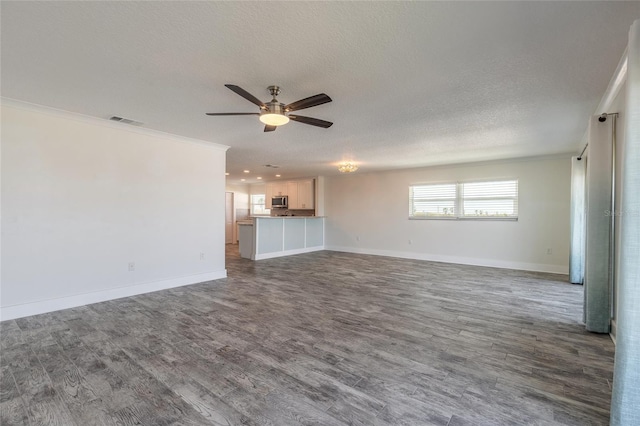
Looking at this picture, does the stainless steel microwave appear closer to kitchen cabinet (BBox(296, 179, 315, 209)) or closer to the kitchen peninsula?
kitchen cabinet (BBox(296, 179, 315, 209))

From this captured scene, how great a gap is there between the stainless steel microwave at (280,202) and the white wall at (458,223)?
155cm

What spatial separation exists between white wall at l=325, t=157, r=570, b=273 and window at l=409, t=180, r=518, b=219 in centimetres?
15

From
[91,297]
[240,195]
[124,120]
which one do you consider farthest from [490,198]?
[240,195]

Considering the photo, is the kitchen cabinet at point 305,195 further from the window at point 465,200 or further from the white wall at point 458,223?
the window at point 465,200

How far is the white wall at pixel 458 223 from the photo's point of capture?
19.3ft

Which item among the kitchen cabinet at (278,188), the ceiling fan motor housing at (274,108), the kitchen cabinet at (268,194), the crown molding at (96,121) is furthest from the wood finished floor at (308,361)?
the kitchen cabinet at (268,194)

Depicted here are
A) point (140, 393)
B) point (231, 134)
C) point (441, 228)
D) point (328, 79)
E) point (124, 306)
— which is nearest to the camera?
point (140, 393)

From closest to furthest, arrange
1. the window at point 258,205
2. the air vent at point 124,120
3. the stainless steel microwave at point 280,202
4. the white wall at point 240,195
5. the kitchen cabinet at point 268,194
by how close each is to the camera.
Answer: the air vent at point 124,120 < the stainless steel microwave at point 280,202 < the kitchen cabinet at point 268,194 < the white wall at point 240,195 < the window at point 258,205

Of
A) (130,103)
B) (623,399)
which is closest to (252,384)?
(623,399)

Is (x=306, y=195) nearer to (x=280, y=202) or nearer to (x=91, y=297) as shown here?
(x=280, y=202)

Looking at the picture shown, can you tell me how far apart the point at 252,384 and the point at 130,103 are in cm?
321

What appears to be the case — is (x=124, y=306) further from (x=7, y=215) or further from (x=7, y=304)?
(x=7, y=215)

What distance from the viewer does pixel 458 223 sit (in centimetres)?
699

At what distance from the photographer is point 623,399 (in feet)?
4.92
